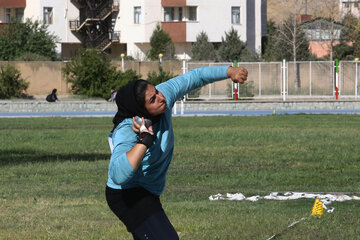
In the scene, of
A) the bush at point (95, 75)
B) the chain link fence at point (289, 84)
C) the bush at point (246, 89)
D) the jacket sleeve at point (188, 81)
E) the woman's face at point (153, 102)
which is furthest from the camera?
the bush at point (95, 75)

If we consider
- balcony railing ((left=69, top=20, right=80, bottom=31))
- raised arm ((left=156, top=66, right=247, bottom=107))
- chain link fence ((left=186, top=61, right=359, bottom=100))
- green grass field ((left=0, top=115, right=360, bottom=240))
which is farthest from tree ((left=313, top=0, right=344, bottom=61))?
raised arm ((left=156, top=66, right=247, bottom=107))

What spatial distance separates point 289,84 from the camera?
4134cm

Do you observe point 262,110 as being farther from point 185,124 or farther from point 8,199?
point 8,199

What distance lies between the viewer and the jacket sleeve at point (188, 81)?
19.8 ft

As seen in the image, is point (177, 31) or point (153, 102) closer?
point (153, 102)

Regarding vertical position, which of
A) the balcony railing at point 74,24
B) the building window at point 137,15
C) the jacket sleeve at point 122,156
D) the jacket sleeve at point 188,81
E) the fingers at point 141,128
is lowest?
the jacket sleeve at point 122,156

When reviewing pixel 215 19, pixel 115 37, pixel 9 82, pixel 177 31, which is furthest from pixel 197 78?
pixel 115 37

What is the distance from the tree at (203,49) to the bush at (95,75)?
63.1 ft

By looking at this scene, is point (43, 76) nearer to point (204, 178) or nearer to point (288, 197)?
point (204, 178)

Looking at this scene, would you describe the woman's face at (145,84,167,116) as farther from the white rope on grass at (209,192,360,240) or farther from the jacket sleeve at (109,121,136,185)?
the white rope on grass at (209,192,360,240)

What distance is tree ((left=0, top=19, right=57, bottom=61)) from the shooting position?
6184cm

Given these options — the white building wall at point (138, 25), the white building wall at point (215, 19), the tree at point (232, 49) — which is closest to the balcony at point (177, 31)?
the white building wall at point (215, 19)

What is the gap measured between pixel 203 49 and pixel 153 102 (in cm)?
5959

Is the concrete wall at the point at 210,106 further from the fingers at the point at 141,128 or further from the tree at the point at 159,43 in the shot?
the fingers at the point at 141,128
